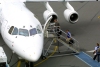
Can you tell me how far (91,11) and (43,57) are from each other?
18749 millimetres

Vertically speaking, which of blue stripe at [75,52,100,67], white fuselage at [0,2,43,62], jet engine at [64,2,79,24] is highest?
jet engine at [64,2,79,24]

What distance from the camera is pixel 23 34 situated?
1547 centimetres

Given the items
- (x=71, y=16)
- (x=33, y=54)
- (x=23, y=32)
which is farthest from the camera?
(x=71, y=16)

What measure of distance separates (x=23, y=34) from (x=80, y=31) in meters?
11.9

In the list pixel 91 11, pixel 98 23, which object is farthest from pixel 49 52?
pixel 91 11

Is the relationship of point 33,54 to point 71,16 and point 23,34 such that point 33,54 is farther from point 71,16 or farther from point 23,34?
point 71,16

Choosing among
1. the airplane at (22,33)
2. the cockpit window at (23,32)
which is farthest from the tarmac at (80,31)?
the cockpit window at (23,32)

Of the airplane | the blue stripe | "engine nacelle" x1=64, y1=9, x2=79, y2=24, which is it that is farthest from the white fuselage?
"engine nacelle" x1=64, y1=9, x2=79, y2=24

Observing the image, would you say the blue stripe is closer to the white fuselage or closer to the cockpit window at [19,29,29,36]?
the white fuselage

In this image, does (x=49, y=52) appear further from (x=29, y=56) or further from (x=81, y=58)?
(x=29, y=56)

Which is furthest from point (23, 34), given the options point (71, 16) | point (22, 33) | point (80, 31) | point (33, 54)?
point (80, 31)

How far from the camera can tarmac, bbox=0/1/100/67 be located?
18.5m

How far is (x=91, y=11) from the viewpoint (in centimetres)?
3572

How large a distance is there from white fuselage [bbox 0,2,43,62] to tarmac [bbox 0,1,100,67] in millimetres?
2904
